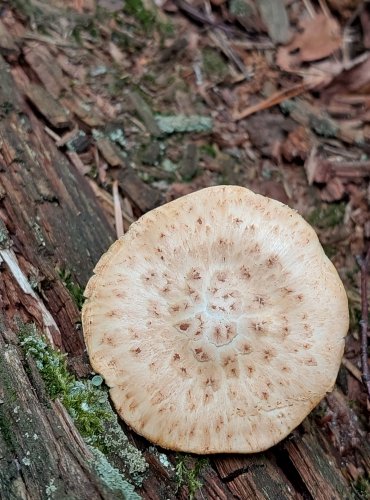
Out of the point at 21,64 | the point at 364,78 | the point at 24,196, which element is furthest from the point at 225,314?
the point at 364,78

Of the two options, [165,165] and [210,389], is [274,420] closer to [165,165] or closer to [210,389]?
[210,389]

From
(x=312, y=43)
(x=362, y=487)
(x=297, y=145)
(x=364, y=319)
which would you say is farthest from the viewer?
(x=312, y=43)

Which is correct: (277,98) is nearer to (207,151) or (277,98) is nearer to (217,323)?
(207,151)

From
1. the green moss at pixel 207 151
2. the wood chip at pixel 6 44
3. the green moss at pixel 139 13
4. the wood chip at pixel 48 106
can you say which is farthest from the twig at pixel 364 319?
the wood chip at pixel 6 44

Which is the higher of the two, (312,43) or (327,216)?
(312,43)

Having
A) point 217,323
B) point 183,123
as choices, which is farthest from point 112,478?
point 183,123

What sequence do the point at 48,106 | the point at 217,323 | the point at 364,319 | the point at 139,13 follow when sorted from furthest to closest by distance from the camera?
the point at 139,13 < the point at 48,106 < the point at 364,319 < the point at 217,323
